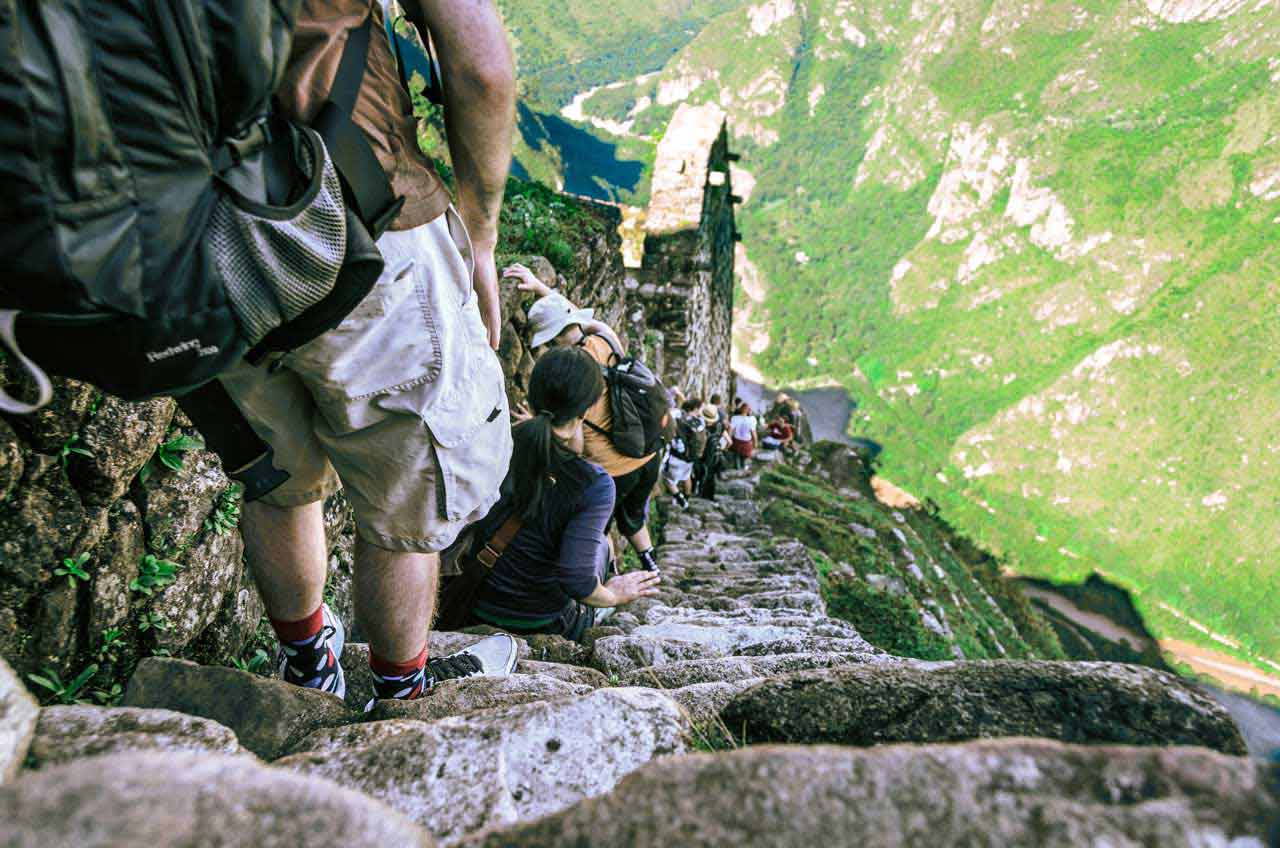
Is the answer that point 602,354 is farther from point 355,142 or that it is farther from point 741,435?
point 741,435

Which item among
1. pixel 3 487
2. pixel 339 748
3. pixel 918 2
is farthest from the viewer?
pixel 918 2

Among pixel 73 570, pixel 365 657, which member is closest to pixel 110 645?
pixel 73 570

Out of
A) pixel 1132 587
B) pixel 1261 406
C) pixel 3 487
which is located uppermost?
pixel 1261 406

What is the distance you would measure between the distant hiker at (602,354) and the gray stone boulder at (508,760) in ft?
7.47

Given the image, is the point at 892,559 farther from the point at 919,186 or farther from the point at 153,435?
the point at 919,186

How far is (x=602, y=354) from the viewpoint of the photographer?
3.82 m

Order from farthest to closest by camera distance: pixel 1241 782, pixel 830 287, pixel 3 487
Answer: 1. pixel 830 287
2. pixel 3 487
3. pixel 1241 782

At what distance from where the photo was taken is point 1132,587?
5053 cm

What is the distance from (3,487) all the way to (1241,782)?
6.95 ft

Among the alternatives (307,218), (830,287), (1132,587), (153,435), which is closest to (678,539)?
(153,435)

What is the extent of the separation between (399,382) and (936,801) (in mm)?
1163

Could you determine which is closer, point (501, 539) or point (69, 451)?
point (69, 451)

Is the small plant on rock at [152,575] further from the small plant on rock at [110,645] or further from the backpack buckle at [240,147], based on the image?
the backpack buckle at [240,147]

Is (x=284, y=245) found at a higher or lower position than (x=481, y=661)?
higher
